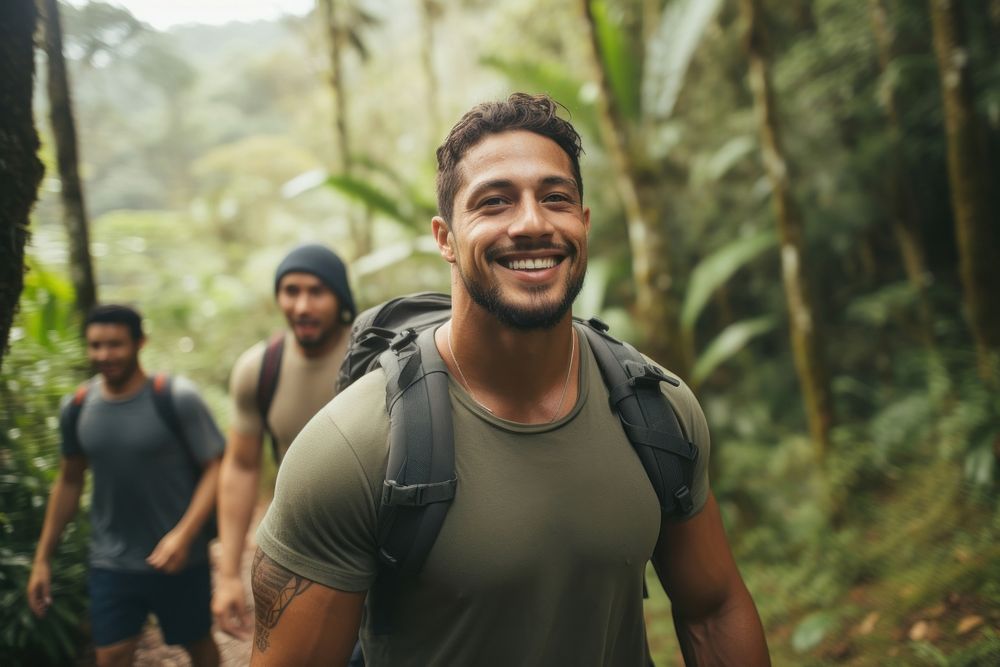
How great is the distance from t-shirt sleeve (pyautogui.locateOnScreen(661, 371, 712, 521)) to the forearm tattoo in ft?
3.20

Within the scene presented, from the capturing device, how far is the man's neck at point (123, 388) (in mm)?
3434

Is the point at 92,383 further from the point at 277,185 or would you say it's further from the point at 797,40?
the point at 277,185

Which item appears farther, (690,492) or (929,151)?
(929,151)

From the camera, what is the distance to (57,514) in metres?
3.38

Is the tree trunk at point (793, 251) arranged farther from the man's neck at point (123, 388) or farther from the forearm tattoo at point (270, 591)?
the forearm tattoo at point (270, 591)

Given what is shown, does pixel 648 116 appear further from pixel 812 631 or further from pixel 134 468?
pixel 134 468

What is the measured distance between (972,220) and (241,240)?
61.4 ft

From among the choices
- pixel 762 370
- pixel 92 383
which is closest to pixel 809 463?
pixel 762 370

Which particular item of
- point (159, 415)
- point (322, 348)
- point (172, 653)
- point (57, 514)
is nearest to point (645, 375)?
point (322, 348)

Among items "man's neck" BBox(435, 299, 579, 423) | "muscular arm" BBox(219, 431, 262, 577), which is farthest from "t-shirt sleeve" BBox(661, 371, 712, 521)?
"muscular arm" BBox(219, 431, 262, 577)

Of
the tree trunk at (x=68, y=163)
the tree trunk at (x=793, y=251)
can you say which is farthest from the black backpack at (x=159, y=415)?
the tree trunk at (x=793, y=251)

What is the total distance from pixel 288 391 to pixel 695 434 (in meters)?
2.09

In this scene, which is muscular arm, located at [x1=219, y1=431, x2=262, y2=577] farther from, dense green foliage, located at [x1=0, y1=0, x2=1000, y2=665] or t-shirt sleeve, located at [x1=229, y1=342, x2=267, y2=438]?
dense green foliage, located at [x1=0, y1=0, x2=1000, y2=665]

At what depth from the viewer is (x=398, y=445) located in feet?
4.68
